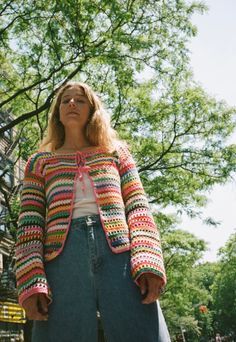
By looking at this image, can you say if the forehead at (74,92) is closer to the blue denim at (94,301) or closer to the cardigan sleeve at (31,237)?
the cardigan sleeve at (31,237)

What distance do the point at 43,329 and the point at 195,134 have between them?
10869mm

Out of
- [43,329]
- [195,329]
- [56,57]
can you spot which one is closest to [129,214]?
[43,329]

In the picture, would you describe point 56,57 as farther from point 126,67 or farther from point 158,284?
point 158,284

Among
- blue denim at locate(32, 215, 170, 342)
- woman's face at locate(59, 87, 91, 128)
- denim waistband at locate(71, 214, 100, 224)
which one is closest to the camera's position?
blue denim at locate(32, 215, 170, 342)

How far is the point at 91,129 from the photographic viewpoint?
2.64m

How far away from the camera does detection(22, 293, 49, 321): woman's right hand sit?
6.07ft

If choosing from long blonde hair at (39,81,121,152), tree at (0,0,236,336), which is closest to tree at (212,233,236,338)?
tree at (0,0,236,336)

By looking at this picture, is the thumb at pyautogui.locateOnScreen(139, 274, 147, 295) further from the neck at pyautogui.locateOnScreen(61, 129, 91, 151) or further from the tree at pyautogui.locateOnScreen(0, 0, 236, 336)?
the tree at pyautogui.locateOnScreen(0, 0, 236, 336)

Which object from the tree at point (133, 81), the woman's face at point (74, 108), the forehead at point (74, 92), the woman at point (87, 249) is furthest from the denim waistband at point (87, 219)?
the tree at point (133, 81)

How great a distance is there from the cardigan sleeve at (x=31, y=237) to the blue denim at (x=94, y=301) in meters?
0.09

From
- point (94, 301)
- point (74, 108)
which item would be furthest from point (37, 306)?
point (74, 108)

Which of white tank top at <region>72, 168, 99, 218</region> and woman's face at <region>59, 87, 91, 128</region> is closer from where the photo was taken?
white tank top at <region>72, 168, 99, 218</region>

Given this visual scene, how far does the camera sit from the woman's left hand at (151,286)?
73.8 inches

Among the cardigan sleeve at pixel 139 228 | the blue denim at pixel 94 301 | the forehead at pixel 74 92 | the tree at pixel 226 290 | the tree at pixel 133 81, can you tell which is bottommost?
the blue denim at pixel 94 301
